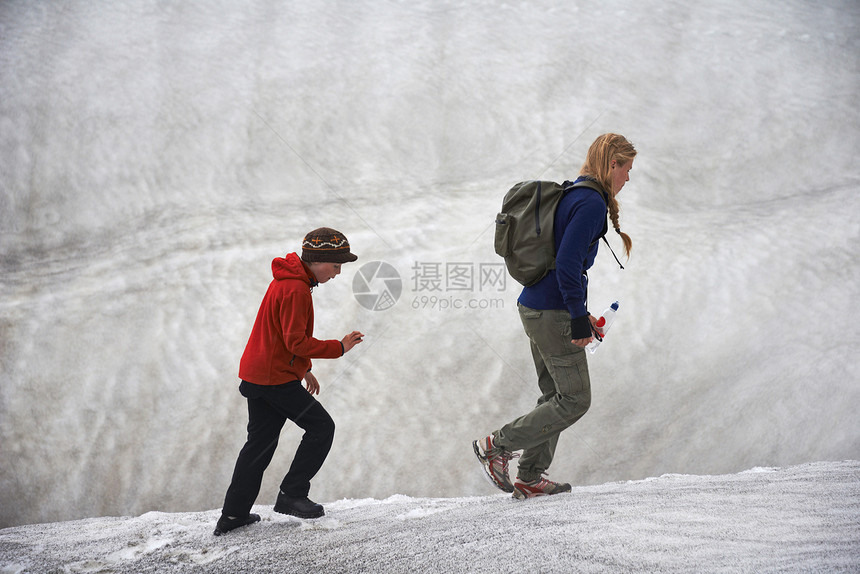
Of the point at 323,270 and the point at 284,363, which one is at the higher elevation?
the point at 323,270

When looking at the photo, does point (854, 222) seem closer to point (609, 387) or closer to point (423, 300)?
point (609, 387)

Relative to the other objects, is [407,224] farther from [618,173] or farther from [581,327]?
[581,327]

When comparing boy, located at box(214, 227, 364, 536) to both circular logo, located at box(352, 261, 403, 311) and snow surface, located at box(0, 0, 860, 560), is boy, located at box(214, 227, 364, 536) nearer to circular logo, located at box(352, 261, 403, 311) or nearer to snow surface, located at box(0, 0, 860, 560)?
snow surface, located at box(0, 0, 860, 560)

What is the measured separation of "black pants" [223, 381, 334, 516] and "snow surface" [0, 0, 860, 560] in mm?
708

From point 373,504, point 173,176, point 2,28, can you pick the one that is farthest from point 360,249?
point 2,28

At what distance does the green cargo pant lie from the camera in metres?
2.55

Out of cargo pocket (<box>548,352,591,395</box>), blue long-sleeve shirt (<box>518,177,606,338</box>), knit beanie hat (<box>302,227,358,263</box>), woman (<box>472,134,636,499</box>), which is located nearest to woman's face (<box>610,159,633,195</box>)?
woman (<box>472,134,636,499</box>)

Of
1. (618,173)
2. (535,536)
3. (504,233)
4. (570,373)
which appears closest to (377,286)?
(504,233)

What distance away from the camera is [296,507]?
2693 millimetres

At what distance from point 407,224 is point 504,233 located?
6.36 feet

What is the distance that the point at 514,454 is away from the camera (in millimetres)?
2865

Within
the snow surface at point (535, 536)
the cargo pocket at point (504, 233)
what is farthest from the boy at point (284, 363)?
the cargo pocket at point (504, 233)

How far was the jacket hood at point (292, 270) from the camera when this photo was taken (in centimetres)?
252

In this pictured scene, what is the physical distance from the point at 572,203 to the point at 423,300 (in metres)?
1.91
